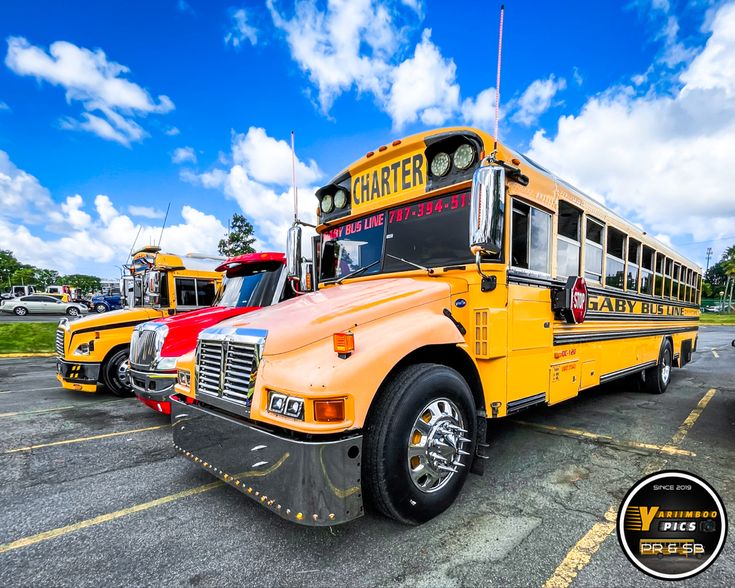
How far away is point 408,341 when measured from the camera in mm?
2408

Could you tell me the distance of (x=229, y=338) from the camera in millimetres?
2572

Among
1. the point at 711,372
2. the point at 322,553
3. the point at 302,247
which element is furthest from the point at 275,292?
the point at 711,372

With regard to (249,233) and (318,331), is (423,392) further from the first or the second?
(249,233)

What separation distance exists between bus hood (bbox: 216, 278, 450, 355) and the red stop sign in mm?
1470

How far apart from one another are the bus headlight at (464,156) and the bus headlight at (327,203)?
1.57 metres

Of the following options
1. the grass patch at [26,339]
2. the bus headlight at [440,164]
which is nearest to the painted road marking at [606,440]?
the bus headlight at [440,164]

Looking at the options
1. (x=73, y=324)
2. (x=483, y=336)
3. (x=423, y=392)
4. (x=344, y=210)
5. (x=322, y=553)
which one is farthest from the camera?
(x=73, y=324)

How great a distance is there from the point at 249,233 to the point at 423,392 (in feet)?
89.3

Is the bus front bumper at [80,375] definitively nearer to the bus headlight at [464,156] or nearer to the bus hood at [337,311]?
the bus hood at [337,311]

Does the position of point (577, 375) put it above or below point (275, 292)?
below

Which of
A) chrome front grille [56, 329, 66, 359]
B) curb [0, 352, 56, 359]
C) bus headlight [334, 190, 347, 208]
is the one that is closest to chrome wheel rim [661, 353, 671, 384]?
bus headlight [334, 190, 347, 208]

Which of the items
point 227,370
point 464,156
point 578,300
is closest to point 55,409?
point 227,370

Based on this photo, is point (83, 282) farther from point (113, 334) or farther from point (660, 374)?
point (660, 374)

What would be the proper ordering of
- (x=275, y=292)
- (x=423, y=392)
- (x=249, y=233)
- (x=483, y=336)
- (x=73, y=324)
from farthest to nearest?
1. (x=249, y=233)
2. (x=73, y=324)
3. (x=275, y=292)
4. (x=483, y=336)
5. (x=423, y=392)
